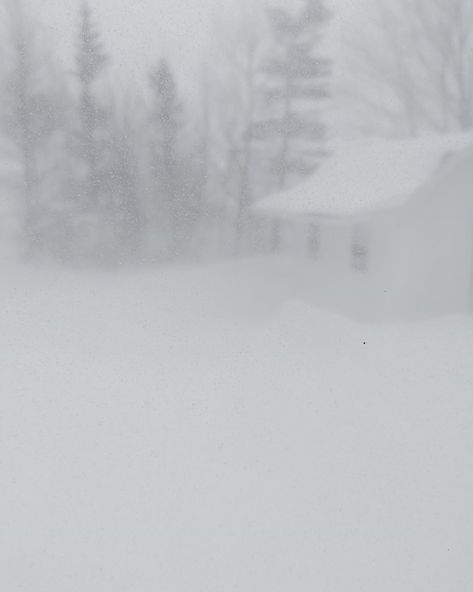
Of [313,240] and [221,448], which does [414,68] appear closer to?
[313,240]

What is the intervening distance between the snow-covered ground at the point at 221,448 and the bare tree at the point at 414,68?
31 cm

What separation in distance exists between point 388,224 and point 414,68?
0.83ft

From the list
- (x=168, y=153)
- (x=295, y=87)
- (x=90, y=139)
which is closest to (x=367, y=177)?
(x=295, y=87)

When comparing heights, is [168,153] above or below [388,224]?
above

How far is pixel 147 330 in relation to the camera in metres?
0.88

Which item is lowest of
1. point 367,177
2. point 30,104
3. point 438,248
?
point 438,248

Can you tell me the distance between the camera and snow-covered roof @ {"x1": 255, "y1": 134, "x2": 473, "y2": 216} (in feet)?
2.55

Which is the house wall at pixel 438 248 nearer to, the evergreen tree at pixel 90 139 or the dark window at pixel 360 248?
the dark window at pixel 360 248

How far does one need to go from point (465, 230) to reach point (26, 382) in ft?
2.35

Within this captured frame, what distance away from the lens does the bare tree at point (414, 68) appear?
0.82 metres

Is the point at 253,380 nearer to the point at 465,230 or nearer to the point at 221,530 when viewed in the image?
the point at 221,530

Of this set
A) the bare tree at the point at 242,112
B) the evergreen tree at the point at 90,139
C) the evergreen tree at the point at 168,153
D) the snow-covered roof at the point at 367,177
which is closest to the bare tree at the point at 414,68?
the snow-covered roof at the point at 367,177

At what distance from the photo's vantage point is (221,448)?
2.92 feet

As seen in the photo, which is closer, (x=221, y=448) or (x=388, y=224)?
(x=388, y=224)
